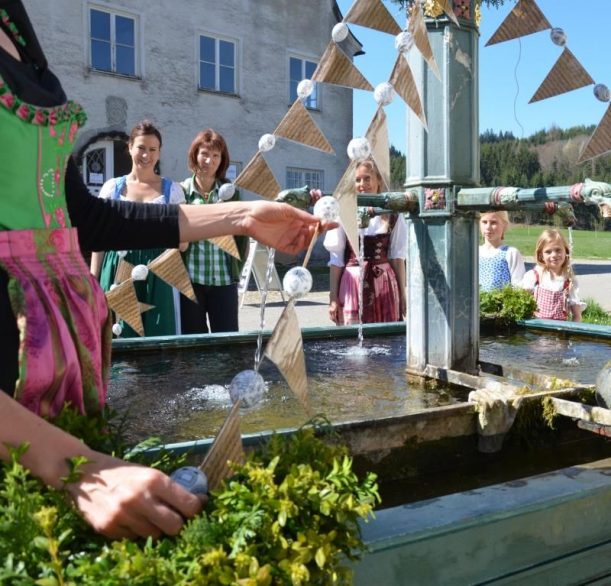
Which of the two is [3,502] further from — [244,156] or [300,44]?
[300,44]

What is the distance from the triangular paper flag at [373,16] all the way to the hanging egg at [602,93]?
3.42 ft

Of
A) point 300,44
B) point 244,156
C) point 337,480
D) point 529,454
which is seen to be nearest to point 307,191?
point 529,454

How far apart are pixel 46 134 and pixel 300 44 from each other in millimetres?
18455

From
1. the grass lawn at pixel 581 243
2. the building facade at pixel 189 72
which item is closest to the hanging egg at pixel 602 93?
the building facade at pixel 189 72

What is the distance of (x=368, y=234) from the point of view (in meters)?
5.18

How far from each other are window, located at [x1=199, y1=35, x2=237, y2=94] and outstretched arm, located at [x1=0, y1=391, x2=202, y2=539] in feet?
54.8

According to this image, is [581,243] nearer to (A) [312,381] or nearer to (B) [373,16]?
(A) [312,381]

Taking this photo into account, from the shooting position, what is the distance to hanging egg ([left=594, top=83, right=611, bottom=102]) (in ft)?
10.1

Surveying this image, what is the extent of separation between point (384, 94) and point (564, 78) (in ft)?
4.23

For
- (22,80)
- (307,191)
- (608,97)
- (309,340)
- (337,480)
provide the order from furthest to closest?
(309,340)
(608,97)
(307,191)
(22,80)
(337,480)

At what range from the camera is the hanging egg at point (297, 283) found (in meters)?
1.76

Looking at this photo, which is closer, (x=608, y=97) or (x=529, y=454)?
(x=529, y=454)

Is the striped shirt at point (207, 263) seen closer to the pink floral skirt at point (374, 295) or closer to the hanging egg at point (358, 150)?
the pink floral skirt at point (374, 295)

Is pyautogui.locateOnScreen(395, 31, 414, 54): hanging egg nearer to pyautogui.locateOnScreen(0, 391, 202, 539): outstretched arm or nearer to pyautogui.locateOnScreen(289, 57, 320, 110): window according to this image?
pyautogui.locateOnScreen(0, 391, 202, 539): outstretched arm
